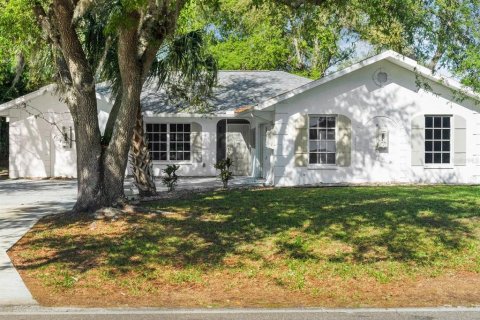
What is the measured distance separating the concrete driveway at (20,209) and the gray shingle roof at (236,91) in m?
4.62

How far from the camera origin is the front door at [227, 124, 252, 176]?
90.9ft

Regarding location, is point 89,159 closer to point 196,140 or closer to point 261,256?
point 261,256

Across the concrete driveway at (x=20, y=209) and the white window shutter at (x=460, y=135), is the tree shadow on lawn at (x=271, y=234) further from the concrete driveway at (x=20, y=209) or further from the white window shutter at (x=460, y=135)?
the white window shutter at (x=460, y=135)

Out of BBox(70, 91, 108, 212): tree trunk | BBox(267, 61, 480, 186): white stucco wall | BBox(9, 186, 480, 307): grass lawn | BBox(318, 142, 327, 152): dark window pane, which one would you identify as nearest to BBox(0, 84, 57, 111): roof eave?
BBox(267, 61, 480, 186): white stucco wall

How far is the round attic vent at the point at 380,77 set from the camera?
22780 mm

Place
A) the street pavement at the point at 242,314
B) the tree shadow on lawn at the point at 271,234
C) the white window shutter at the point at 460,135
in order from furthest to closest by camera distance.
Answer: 1. the white window shutter at the point at 460,135
2. the tree shadow on lawn at the point at 271,234
3. the street pavement at the point at 242,314

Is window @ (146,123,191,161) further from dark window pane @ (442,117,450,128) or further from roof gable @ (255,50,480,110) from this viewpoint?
dark window pane @ (442,117,450,128)

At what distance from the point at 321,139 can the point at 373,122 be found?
6.24 feet

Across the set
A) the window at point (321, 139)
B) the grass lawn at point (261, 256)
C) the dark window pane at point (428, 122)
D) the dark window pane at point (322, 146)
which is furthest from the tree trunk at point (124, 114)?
the dark window pane at point (428, 122)

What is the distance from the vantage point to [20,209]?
16.8 meters

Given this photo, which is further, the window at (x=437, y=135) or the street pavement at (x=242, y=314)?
the window at (x=437, y=135)

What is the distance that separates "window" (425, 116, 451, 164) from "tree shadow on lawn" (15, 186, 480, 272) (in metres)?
6.24

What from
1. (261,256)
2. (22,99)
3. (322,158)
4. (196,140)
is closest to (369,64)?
(322,158)

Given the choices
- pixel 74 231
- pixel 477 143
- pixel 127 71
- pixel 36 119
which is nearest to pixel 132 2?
pixel 127 71
